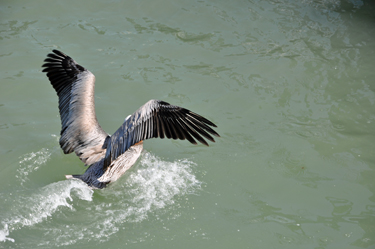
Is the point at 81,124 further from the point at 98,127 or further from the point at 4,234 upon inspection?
the point at 4,234

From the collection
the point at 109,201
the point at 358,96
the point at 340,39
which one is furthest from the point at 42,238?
the point at 340,39

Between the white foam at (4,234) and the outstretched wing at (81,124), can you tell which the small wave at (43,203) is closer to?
the white foam at (4,234)

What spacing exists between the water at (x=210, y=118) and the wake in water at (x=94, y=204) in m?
0.01

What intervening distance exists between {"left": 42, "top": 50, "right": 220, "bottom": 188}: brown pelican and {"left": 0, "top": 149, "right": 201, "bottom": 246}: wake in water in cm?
21

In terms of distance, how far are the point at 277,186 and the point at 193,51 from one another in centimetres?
308

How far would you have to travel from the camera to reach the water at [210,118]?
12.9 ft

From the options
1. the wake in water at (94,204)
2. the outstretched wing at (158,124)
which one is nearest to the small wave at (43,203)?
the wake in water at (94,204)

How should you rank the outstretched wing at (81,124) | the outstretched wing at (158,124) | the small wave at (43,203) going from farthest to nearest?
1. the outstretched wing at (81,124)
2. the small wave at (43,203)
3. the outstretched wing at (158,124)

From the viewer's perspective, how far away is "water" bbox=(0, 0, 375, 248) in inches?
155

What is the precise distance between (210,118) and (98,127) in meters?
1.58

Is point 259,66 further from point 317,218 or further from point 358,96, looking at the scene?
point 317,218

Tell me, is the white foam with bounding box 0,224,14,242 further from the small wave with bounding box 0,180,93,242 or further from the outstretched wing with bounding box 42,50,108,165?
the outstretched wing with bounding box 42,50,108,165

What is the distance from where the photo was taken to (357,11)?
7805 mm

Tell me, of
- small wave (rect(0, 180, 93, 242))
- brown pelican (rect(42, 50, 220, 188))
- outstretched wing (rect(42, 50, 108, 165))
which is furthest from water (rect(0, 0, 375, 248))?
outstretched wing (rect(42, 50, 108, 165))
